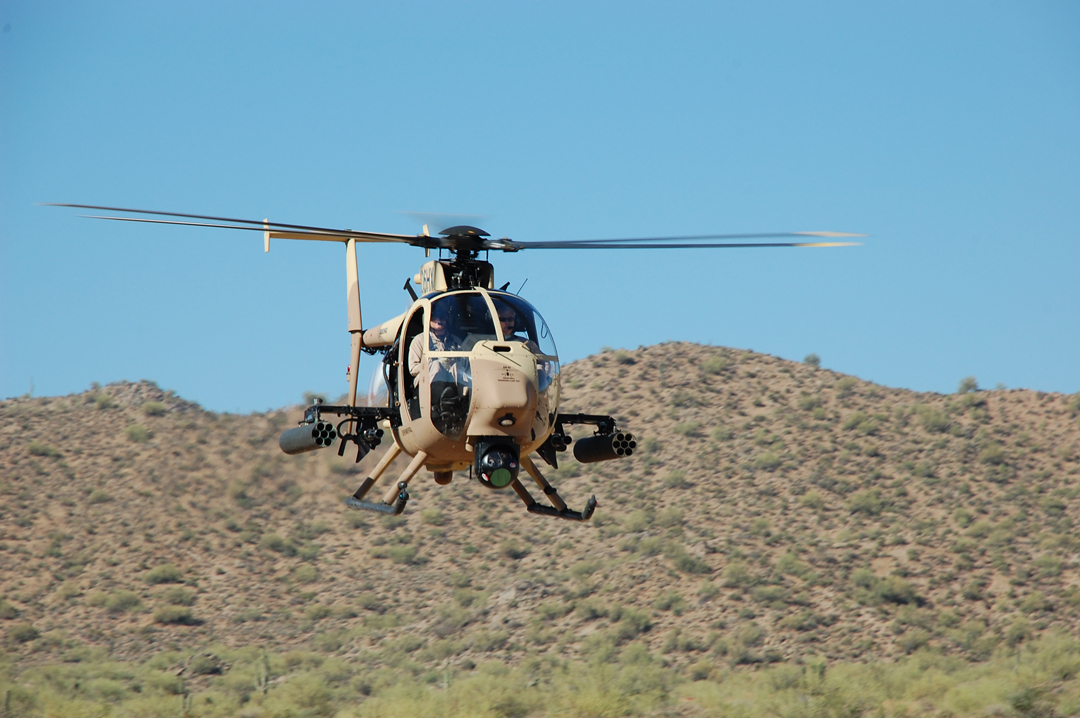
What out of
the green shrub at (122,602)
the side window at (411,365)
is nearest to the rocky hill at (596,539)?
the green shrub at (122,602)

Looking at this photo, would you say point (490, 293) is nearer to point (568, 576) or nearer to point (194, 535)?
point (568, 576)

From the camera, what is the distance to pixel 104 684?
117 feet

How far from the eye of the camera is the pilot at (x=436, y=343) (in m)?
15.9

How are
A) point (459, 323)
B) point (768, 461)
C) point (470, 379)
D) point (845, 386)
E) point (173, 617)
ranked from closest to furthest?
point (470, 379) < point (459, 323) < point (173, 617) < point (768, 461) < point (845, 386)

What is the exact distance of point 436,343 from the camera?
1612 cm

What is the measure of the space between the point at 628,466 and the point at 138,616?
23057 millimetres

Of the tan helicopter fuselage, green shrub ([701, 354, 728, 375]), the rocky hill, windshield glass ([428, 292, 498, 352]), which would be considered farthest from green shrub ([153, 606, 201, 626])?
windshield glass ([428, 292, 498, 352])

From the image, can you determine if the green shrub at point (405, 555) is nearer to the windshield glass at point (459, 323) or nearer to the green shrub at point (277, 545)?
the green shrub at point (277, 545)

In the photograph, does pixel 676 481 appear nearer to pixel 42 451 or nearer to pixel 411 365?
pixel 42 451

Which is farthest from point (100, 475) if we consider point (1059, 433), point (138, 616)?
point (1059, 433)

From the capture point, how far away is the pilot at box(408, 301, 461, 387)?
15.9 metres

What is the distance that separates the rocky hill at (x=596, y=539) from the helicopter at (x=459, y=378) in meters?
24.1

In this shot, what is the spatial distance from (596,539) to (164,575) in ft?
58.3

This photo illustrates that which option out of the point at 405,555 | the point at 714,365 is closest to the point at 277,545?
the point at 405,555
